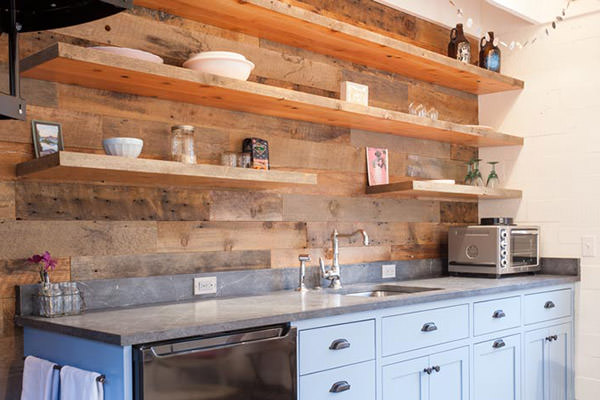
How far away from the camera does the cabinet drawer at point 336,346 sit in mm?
2422

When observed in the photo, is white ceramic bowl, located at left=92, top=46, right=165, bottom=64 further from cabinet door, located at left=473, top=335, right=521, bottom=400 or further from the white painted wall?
the white painted wall

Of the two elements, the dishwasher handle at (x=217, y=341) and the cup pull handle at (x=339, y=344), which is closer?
the dishwasher handle at (x=217, y=341)

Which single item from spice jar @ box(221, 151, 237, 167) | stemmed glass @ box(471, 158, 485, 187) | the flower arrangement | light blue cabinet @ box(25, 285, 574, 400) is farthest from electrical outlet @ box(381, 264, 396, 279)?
the flower arrangement

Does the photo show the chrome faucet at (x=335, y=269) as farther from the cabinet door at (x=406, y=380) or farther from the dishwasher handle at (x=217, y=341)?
the dishwasher handle at (x=217, y=341)

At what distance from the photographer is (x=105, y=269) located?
8.43ft

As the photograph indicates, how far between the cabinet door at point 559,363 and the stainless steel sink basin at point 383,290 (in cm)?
103

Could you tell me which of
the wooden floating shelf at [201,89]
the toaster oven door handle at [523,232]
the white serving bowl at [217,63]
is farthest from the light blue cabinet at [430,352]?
the white serving bowl at [217,63]

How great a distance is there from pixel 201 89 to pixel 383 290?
1559 millimetres

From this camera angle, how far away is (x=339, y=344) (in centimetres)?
254

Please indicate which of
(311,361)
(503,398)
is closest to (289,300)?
(311,361)

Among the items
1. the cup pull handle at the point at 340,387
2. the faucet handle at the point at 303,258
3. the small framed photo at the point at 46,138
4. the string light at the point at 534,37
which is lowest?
the cup pull handle at the point at 340,387

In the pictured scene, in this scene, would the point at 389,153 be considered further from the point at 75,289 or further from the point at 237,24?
the point at 75,289

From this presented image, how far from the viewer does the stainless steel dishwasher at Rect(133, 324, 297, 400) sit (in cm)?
191

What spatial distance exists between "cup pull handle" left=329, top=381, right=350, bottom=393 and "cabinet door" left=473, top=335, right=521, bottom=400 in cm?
101
